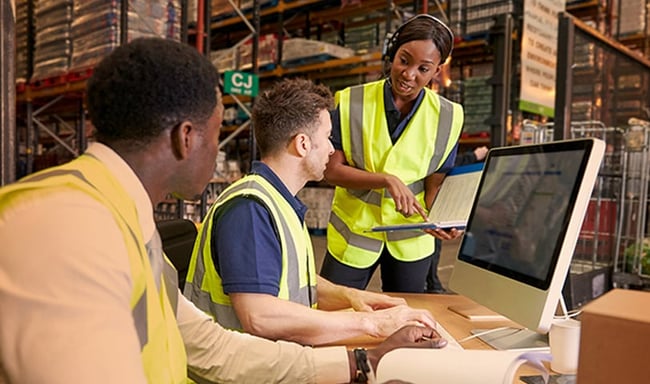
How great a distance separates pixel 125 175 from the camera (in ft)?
2.24

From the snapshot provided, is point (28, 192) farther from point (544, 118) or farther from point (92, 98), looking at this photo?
point (544, 118)

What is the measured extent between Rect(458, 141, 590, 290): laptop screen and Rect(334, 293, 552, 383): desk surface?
0.17 meters

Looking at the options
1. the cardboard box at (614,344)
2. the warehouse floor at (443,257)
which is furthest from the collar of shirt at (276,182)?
the warehouse floor at (443,257)

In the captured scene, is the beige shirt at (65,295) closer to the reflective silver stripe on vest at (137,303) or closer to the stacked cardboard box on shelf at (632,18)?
the reflective silver stripe on vest at (137,303)

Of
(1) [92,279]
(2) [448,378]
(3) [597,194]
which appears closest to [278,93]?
(2) [448,378]

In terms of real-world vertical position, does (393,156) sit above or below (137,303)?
above

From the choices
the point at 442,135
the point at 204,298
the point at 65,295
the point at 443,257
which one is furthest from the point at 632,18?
the point at 65,295

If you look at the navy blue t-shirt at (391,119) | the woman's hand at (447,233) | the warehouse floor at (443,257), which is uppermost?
the navy blue t-shirt at (391,119)

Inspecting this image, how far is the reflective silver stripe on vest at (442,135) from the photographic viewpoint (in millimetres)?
1964

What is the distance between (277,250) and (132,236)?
1.92 ft

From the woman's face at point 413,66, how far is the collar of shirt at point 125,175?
133 centimetres

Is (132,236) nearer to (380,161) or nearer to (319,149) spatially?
(319,149)

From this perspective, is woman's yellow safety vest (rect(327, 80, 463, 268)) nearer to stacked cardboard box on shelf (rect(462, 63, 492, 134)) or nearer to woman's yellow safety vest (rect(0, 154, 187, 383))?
woman's yellow safety vest (rect(0, 154, 187, 383))

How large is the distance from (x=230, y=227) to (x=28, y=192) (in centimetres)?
63
